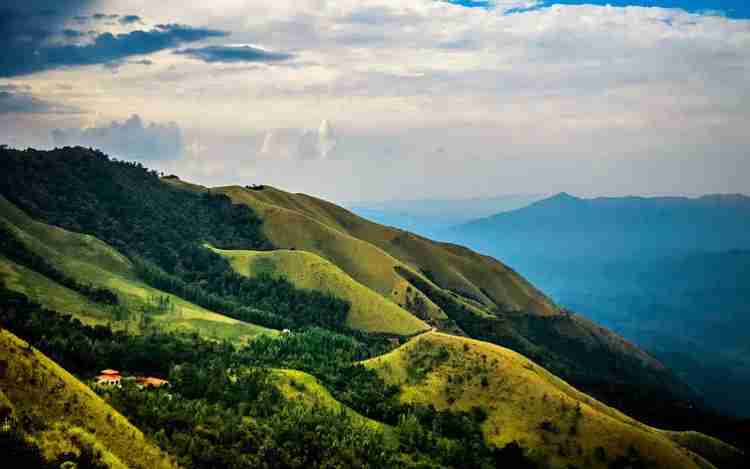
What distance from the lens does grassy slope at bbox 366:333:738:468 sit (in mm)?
153750

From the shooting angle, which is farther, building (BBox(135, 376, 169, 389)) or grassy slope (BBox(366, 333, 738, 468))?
grassy slope (BBox(366, 333, 738, 468))

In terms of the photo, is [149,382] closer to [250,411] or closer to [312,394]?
[250,411]

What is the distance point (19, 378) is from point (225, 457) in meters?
38.3

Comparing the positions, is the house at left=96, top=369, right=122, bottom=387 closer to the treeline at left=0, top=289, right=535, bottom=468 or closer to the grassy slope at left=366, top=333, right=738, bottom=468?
the treeline at left=0, top=289, right=535, bottom=468

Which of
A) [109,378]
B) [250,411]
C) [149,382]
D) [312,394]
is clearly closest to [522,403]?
[312,394]

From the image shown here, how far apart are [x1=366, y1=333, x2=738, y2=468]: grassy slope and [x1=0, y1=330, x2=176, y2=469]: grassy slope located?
8474 centimetres

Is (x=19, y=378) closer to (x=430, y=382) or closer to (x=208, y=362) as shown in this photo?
(x=208, y=362)

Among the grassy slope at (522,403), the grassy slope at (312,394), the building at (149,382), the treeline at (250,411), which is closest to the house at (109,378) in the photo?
the treeline at (250,411)

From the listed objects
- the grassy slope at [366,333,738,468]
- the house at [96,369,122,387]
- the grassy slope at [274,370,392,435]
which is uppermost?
the house at [96,369,122,387]

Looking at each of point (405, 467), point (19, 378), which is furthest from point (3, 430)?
point (405, 467)

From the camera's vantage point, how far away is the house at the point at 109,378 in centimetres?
14868

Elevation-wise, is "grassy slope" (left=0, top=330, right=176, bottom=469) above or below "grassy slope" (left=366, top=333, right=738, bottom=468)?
above

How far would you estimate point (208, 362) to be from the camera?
17950 cm

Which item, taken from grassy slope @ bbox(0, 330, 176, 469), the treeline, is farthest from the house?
grassy slope @ bbox(0, 330, 176, 469)
